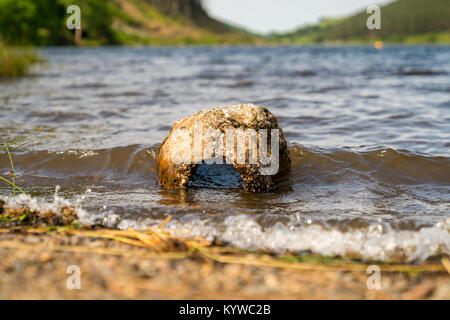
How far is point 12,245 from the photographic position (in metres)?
2.55

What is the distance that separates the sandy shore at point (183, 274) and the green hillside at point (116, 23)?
1850cm

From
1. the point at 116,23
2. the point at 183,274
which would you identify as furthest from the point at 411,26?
the point at 183,274

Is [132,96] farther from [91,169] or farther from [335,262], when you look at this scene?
[335,262]

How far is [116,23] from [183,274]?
130 metres

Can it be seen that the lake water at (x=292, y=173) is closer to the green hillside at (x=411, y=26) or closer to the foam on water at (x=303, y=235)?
the foam on water at (x=303, y=235)

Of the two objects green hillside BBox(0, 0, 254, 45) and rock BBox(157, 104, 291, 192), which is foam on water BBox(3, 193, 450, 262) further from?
green hillside BBox(0, 0, 254, 45)

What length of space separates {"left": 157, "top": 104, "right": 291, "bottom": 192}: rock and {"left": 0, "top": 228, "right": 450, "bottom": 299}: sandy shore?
4.40 ft

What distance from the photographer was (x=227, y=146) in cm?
381

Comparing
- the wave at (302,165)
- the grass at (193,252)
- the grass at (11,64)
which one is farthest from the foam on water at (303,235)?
the grass at (11,64)

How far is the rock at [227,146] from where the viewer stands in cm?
382

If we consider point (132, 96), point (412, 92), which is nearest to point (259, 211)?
point (132, 96)

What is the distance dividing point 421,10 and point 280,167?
21381 centimetres

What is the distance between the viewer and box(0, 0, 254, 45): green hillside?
45.4 metres

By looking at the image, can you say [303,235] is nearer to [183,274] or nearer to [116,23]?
[183,274]
